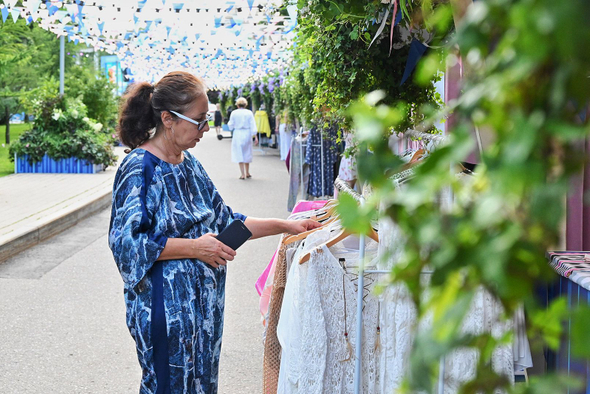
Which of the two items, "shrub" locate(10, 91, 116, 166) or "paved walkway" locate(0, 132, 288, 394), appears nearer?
"paved walkway" locate(0, 132, 288, 394)

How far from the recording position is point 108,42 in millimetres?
14672

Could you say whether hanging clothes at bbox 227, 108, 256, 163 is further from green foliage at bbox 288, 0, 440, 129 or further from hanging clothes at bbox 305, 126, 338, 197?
green foliage at bbox 288, 0, 440, 129

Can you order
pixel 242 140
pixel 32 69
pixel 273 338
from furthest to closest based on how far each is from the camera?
1. pixel 32 69
2. pixel 242 140
3. pixel 273 338

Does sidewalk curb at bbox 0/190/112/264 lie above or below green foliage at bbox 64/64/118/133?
below

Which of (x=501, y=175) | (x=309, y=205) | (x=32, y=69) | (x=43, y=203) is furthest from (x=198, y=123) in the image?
(x=32, y=69)

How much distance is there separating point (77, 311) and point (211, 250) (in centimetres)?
360

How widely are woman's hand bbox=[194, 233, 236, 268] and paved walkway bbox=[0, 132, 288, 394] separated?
1833 millimetres

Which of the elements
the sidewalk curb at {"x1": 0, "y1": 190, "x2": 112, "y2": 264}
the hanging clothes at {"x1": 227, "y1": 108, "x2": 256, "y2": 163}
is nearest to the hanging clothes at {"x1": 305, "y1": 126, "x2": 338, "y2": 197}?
the sidewalk curb at {"x1": 0, "y1": 190, "x2": 112, "y2": 264}

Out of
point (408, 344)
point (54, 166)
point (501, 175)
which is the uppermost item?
point (54, 166)

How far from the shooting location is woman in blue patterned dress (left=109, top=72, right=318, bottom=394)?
105 inches

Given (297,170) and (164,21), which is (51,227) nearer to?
(297,170)

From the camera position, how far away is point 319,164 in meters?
10.0

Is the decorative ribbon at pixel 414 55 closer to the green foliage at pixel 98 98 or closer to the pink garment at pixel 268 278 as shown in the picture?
the pink garment at pixel 268 278

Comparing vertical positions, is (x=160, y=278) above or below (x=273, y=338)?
above
